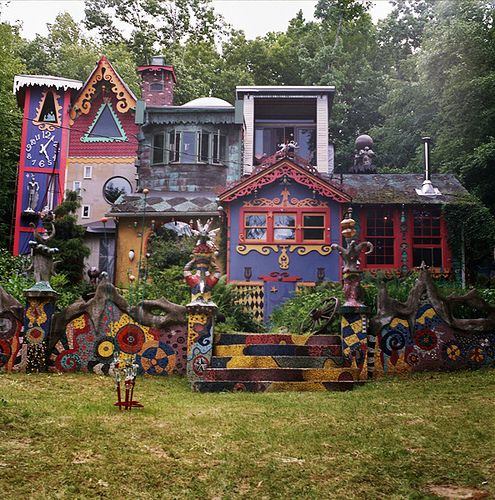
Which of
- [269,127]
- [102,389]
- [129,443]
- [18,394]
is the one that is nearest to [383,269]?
[269,127]

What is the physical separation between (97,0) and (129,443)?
40.7 metres

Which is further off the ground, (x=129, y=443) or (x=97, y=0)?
(x=97, y=0)

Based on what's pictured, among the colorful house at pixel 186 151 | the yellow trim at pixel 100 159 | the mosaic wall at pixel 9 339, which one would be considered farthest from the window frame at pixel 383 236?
the mosaic wall at pixel 9 339

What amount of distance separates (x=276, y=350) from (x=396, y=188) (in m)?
12.6

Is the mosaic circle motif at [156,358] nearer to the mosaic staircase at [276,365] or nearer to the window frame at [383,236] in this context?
the mosaic staircase at [276,365]

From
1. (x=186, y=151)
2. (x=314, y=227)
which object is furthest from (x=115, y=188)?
(x=314, y=227)

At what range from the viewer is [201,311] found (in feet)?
42.8

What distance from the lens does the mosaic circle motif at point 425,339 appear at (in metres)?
13.2

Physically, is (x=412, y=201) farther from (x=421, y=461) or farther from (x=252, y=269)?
(x=421, y=461)

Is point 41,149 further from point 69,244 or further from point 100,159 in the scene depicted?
point 69,244

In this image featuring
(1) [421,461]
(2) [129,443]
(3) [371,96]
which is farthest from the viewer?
(3) [371,96]

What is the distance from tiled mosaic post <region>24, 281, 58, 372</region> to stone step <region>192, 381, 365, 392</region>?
3234 mm

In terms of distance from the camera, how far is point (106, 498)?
19.1 ft

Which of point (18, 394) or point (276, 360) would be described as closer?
point (18, 394)
